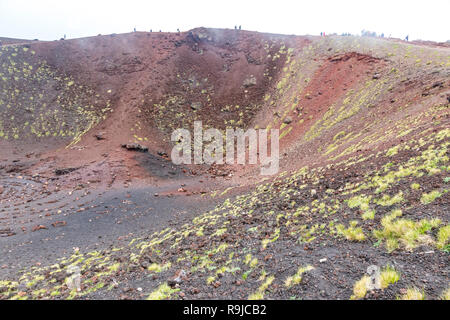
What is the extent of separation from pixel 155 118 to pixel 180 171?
12.2 meters

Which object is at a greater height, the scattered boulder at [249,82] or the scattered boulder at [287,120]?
the scattered boulder at [249,82]

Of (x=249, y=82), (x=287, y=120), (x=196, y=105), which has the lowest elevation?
(x=287, y=120)

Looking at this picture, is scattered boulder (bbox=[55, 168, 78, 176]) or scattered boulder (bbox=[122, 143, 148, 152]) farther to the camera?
scattered boulder (bbox=[122, 143, 148, 152])

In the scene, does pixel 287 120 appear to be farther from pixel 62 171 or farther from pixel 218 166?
pixel 62 171

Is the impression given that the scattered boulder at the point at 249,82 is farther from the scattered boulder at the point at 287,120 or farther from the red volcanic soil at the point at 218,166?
the scattered boulder at the point at 287,120

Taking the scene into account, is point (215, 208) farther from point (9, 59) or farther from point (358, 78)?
point (9, 59)

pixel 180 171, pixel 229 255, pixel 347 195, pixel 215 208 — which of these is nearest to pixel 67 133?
pixel 180 171

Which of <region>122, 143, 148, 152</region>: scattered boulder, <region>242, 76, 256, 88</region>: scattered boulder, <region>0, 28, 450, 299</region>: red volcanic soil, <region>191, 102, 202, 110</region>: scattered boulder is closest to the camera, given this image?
<region>0, 28, 450, 299</region>: red volcanic soil

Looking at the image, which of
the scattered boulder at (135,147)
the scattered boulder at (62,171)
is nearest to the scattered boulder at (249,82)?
the scattered boulder at (135,147)

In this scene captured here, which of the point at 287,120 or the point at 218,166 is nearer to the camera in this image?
the point at 218,166

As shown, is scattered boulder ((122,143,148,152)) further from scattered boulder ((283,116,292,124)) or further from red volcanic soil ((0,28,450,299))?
scattered boulder ((283,116,292,124))

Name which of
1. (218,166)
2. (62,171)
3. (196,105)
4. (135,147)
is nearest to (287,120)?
(218,166)

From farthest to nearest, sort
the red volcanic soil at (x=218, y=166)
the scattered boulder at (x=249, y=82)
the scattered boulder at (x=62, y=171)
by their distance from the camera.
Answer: the scattered boulder at (x=249, y=82)
the scattered boulder at (x=62, y=171)
the red volcanic soil at (x=218, y=166)

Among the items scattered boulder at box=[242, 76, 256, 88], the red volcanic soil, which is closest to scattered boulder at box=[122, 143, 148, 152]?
the red volcanic soil
